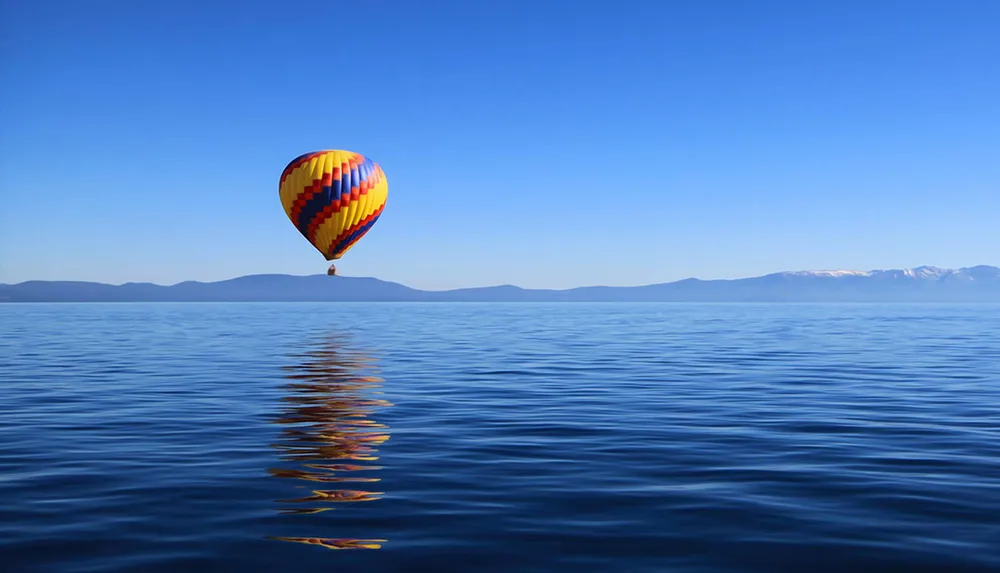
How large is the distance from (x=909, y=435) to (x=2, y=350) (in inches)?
1723

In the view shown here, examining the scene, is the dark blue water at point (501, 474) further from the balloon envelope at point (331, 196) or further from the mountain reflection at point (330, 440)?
the balloon envelope at point (331, 196)

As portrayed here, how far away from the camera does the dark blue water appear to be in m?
8.42

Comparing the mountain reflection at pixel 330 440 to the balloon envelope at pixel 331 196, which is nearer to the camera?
the mountain reflection at pixel 330 440

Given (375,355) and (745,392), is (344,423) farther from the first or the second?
(375,355)

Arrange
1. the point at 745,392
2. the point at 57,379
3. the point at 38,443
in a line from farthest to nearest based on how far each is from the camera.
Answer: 1. the point at 57,379
2. the point at 745,392
3. the point at 38,443

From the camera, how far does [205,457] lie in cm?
1362

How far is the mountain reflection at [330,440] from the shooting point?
419 inches

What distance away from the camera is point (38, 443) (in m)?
15.0

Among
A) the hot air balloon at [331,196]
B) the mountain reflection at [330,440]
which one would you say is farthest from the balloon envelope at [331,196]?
the mountain reflection at [330,440]

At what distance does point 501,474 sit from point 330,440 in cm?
467

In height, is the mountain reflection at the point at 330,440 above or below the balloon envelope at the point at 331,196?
below

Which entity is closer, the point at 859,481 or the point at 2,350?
the point at 859,481

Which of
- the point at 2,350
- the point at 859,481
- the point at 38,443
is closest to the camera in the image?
the point at 859,481

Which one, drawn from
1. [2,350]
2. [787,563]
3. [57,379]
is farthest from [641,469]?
[2,350]
